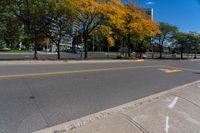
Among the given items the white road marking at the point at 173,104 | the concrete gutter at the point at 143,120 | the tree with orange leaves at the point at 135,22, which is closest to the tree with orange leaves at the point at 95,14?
the tree with orange leaves at the point at 135,22

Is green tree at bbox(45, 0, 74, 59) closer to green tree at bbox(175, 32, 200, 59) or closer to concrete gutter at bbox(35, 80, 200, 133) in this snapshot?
concrete gutter at bbox(35, 80, 200, 133)

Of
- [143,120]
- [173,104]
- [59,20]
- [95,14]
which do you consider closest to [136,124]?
[143,120]

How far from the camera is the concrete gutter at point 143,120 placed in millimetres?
3912

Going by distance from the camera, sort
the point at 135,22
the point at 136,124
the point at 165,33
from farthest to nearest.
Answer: the point at 165,33 → the point at 135,22 → the point at 136,124

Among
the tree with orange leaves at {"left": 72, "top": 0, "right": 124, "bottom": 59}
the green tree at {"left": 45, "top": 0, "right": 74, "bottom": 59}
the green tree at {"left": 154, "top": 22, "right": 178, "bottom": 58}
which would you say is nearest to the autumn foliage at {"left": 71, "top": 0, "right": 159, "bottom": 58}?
the tree with orange leaves at {"left": 72, "top": 0, "right": 124, "bottom": 59}

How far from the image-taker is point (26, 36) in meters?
21.7

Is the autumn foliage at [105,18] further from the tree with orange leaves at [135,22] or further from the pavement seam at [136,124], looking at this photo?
the pavement seam at [136,124]

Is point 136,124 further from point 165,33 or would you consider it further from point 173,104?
point 165,33

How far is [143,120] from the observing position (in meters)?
4.50

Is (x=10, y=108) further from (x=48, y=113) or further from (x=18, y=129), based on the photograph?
(x=18, y=129)

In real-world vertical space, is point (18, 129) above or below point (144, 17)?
below

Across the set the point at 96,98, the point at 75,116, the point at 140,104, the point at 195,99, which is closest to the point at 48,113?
the point at 75,116

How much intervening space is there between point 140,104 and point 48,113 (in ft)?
8.48

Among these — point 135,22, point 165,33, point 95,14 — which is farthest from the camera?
point 165,33
